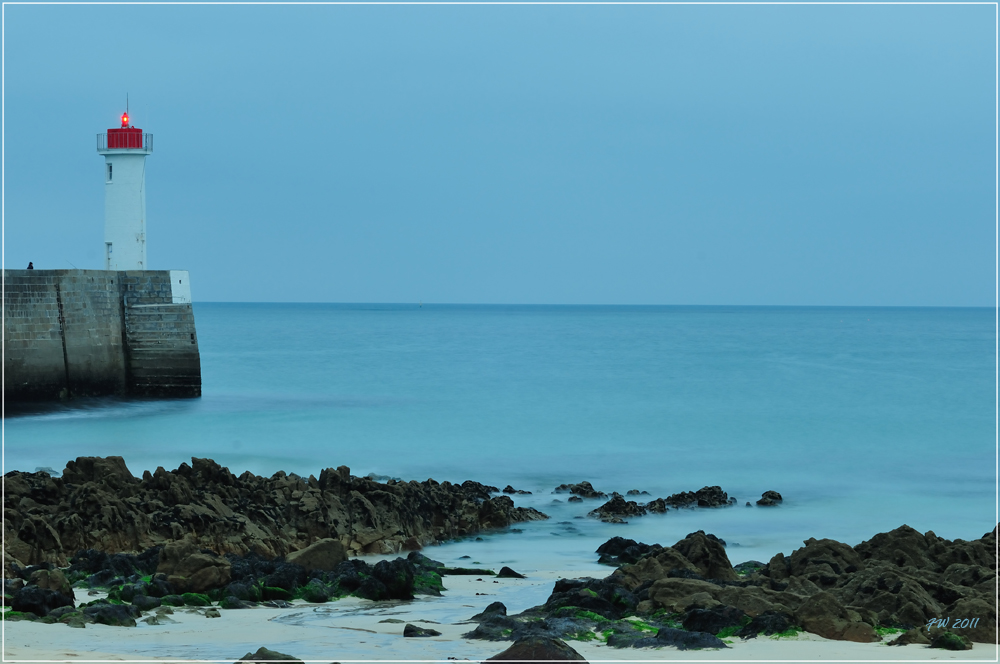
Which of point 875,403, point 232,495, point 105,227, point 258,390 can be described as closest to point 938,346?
point 875,403

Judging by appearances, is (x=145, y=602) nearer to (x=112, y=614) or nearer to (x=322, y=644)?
(x=112, y=614)

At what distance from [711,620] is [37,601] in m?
3.63

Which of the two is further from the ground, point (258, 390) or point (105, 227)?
point (105, 227)

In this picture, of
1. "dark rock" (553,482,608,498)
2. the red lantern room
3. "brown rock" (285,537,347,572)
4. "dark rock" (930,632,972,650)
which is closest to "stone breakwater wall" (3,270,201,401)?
the red lantern room

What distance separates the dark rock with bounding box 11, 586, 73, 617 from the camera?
5.53 meters

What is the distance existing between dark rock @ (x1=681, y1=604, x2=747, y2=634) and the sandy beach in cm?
21

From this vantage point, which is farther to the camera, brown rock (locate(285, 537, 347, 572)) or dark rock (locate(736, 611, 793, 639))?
brown rock (locate(285, 537, 347, 572))

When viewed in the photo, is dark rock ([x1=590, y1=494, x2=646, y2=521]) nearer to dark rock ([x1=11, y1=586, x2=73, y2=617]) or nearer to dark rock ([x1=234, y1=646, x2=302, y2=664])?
dark rock ([x1=11, y1=586, x2=73, y2=617])

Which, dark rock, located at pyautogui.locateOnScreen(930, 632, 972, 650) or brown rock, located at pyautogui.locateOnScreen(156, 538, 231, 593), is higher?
brown rock, located at pyautogui.locateOnScreen(156, 538, 231, 593)

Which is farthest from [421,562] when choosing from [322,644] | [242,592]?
[322,644]

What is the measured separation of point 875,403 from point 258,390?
43.6 feet

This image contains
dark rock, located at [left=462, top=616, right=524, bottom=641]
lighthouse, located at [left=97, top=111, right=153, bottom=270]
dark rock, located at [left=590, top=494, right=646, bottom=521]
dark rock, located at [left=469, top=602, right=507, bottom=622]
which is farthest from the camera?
lighthouse, located at [left=97, top=111, right=153, bottom=270]

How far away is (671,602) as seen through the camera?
5910 mm

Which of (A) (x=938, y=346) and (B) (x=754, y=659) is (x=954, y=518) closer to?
(B) (x=754, y=659)
